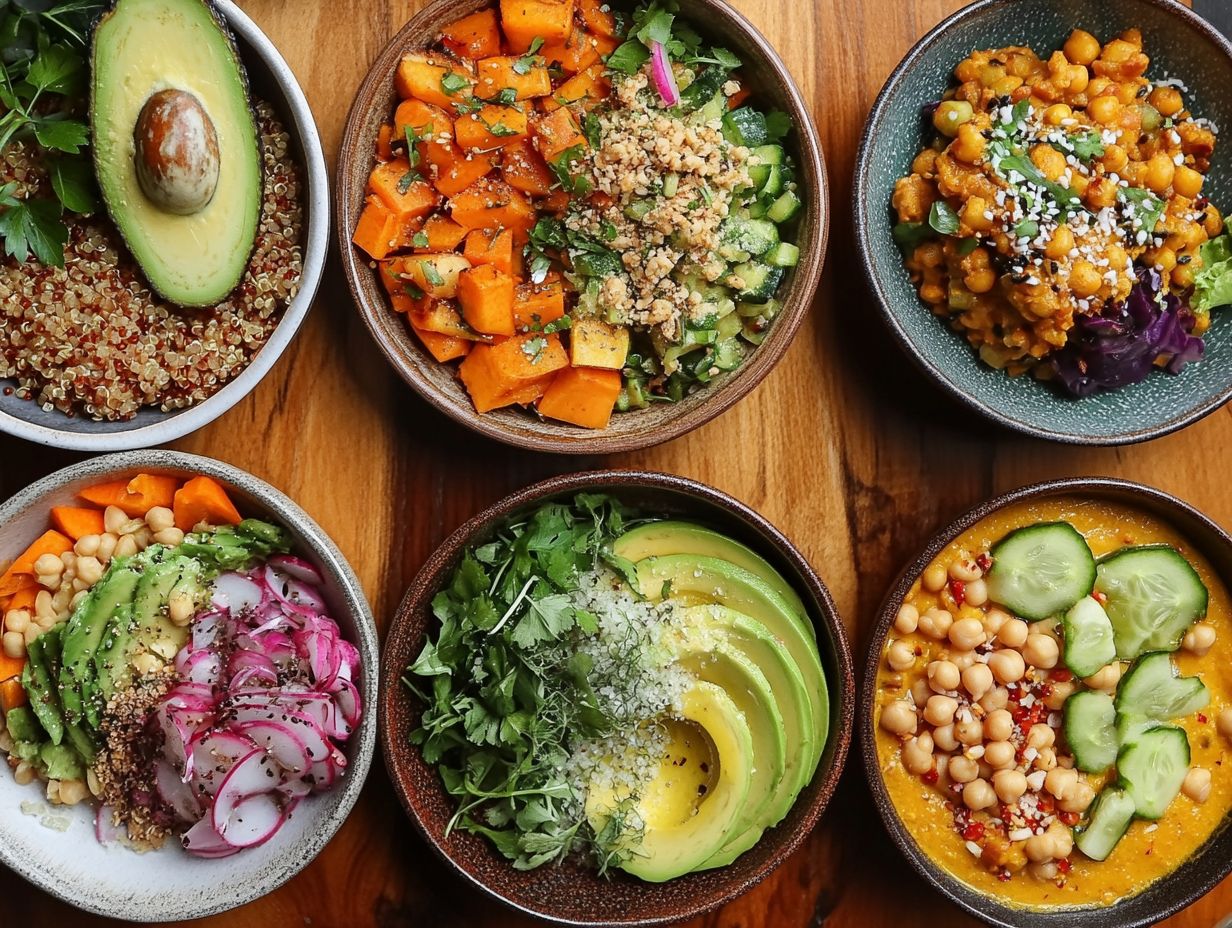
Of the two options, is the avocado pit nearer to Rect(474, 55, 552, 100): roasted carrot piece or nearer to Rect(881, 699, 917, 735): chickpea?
Rect(474, 55, 552, 100): roasted carrot piece

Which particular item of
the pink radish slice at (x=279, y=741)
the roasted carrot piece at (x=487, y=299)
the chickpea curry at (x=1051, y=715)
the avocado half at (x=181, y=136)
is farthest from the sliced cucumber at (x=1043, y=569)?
the avocado half at (x=181, y=136)

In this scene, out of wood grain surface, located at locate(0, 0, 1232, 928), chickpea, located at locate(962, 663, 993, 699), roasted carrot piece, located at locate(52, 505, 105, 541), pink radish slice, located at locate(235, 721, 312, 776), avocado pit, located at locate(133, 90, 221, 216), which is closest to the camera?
avocado pit, located at locate(133, 90, 221, 216)

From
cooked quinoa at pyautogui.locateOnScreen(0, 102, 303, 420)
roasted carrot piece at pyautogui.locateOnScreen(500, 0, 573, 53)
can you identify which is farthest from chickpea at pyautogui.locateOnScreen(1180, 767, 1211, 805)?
cooked quinoa at pyautogui.locateOnScreen(0, 102, 303, 420)

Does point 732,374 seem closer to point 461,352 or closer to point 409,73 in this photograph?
point 461,352

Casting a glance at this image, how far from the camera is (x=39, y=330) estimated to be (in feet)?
7.20

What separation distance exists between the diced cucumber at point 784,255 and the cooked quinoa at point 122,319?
98 centimetres

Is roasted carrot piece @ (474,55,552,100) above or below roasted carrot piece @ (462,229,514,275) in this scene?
above

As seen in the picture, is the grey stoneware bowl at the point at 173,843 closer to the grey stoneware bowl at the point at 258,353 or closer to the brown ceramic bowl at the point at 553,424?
the grey stoneware bowl at the point at 258,353

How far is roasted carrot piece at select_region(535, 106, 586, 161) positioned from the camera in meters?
2.21

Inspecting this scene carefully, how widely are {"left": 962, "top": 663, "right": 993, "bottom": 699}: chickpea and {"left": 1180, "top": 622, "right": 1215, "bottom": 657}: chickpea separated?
471 mm

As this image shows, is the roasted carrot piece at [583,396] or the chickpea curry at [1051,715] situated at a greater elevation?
the roasted carrot piece at [583,396]

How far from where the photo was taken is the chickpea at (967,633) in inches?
93.1

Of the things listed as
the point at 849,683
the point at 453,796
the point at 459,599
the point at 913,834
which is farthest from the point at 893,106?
the point at 453,796

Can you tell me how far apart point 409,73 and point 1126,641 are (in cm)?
197
